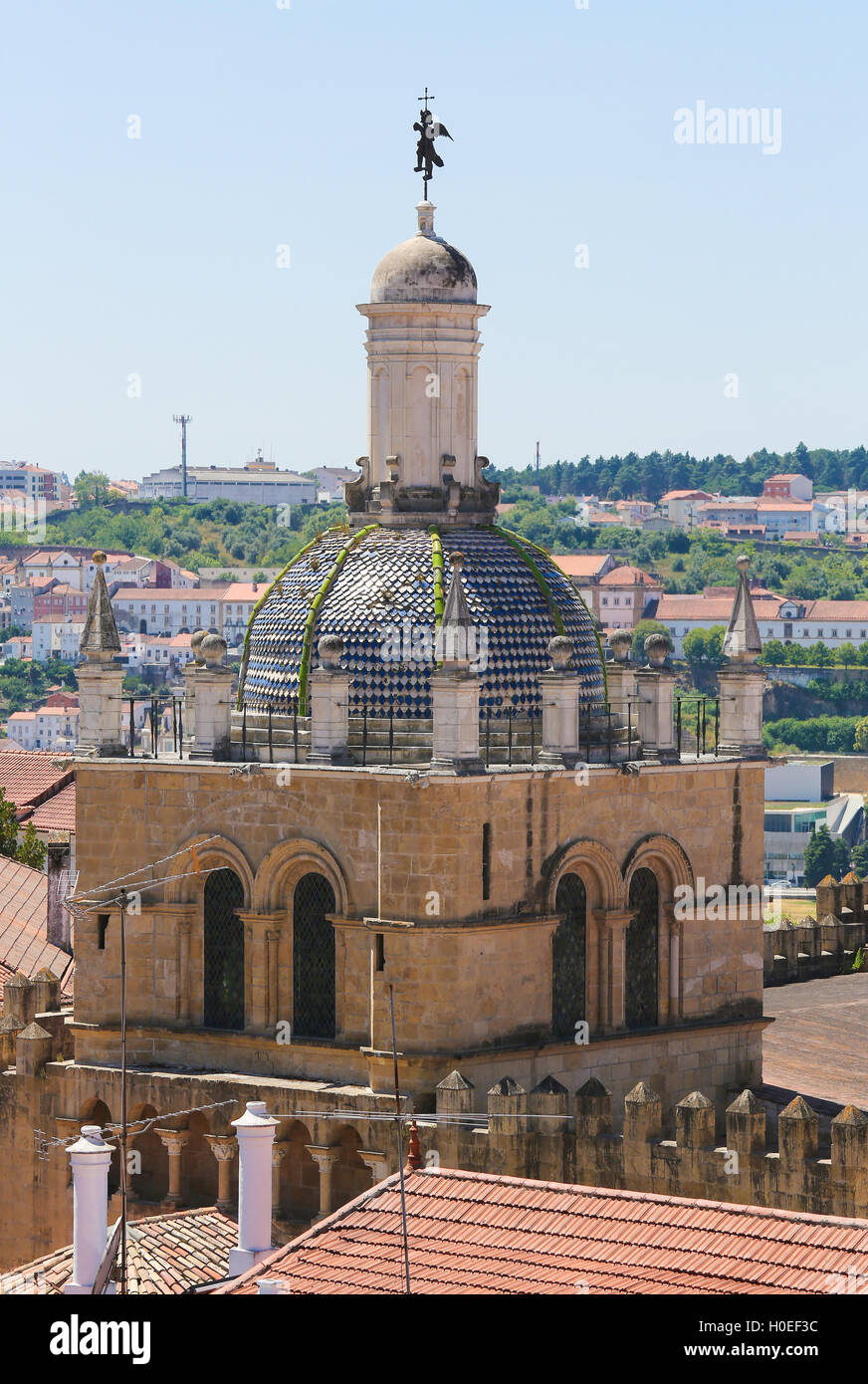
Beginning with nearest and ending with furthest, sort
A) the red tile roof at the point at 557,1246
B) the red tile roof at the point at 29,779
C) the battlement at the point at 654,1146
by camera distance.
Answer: the red tile roof at the point at 557,1246, the battlement at the point at 654,1146, the red tile roof at the point at 29,779

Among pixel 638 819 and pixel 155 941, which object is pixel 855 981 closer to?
pixel 638 819

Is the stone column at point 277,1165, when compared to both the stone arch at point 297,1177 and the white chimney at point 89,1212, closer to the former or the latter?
the stone arch at point 297,1177

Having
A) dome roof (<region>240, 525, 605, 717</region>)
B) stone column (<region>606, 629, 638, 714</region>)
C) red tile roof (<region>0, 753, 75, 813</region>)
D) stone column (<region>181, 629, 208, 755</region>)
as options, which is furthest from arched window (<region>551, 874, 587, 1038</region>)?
red tile roof (<region>0, 753, 75, 813</region>)

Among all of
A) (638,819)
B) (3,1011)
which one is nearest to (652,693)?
(638,819)

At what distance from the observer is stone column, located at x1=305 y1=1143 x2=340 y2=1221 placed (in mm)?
37719

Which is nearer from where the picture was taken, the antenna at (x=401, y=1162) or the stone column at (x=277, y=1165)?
the antenna at (x=401, y=1162)

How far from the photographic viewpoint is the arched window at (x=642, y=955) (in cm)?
4028

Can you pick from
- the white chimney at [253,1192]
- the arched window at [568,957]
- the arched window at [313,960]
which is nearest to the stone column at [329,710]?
the arched window at [313,960]

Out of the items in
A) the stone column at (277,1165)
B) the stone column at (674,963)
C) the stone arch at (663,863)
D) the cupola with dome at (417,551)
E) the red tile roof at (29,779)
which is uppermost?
the cupola with dome at (417,551)

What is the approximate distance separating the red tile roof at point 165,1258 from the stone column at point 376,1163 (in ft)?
5.64

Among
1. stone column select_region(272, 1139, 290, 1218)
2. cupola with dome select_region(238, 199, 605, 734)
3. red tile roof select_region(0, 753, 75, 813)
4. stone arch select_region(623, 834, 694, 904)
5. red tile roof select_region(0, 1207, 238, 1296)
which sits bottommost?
red tile roof select_region(0, 1207, 238, 1296)

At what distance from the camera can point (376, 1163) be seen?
3712 cm

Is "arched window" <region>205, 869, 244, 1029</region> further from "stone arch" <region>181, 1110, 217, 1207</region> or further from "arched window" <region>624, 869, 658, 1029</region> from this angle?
"arched window" <region>624, 869, 658, 1029</region>

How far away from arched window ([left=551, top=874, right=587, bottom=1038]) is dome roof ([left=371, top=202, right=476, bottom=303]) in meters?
7.75
